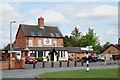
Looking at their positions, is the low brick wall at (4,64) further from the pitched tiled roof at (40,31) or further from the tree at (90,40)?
the tree at (90,40)

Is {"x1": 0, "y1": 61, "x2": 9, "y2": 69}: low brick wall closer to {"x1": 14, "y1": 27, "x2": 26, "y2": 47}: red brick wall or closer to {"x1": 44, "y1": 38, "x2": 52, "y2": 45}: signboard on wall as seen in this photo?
{"x1": 14, "y1": 27, "x2": 26, "y2": 47}: red brick wall

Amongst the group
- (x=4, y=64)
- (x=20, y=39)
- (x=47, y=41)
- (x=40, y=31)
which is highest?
(x=40, y=31)

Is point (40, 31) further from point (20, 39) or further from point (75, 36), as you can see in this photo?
point (75, 36)

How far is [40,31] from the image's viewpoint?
77.3m

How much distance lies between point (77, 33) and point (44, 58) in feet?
185

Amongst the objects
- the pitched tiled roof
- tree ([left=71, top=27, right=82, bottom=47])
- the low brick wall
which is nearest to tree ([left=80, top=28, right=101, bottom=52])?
tree ([left=71, top=27, right=82, bottom=47])

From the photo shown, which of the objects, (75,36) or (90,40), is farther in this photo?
(75,36)

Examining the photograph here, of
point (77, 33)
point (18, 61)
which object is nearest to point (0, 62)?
point (18, 61)

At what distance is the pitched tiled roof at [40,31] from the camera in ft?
248

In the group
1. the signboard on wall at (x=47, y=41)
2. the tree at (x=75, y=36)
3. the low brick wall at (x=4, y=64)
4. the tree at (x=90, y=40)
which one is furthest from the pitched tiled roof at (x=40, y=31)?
Result: the tree at (x=75, y=36)

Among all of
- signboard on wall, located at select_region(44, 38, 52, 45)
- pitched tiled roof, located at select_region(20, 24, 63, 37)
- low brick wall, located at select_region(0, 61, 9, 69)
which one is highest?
pitched tiled roof, located at select_region(20, 24, 63, 37)

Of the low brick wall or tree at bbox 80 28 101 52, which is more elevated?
tree at bbox 80 28 101 52

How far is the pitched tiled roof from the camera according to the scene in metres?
75.6

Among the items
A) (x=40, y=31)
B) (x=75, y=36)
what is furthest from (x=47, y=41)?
(x=75, y=36)
